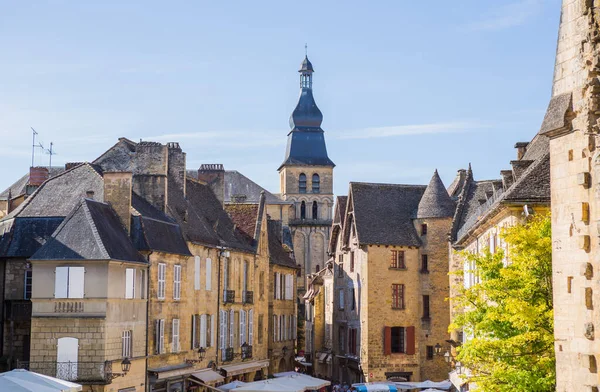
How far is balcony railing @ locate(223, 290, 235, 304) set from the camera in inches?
1881

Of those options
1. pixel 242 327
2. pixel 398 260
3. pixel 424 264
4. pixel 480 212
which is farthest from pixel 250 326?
pixel 480 212

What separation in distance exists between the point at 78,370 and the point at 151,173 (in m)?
11.1

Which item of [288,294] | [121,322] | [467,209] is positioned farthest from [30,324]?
[288,294]

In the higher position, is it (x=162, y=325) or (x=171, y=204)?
(x=171, y=204)

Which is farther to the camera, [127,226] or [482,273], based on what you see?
[127,226]

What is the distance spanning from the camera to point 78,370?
34.3 m

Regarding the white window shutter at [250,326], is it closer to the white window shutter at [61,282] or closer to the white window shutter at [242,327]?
the white window shutter at [242,327]

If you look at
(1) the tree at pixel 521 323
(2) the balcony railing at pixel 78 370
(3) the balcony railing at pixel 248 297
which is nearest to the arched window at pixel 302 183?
(3) the balcony railing at pixel 248 297

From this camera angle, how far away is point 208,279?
45.7 m

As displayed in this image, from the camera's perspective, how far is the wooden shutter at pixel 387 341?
171ft

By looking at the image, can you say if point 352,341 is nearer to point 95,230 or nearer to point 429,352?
point 429,352

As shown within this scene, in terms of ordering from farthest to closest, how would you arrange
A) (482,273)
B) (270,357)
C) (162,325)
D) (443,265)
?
1. (270,357)
2. (443,265)
3. (162,325)
4. (482,273)

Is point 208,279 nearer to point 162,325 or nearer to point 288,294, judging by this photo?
point 162,325

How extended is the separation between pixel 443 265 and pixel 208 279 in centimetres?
1353
